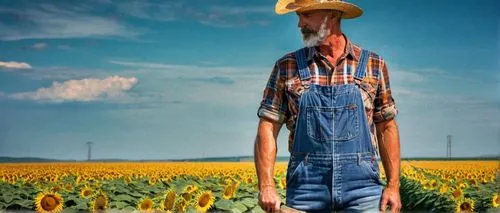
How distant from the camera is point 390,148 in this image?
2434mm

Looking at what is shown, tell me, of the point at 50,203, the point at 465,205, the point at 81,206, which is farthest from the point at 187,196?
the point at 465,205

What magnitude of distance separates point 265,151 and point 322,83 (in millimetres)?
242

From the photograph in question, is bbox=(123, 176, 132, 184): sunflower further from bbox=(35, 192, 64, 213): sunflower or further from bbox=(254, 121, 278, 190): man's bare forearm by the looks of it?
bbox=(254, 121, 278, 190): man's bare forearm

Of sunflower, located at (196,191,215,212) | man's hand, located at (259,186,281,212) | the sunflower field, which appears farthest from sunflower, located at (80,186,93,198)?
man's hand, located at (259,186,281,212)

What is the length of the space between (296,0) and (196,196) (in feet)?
5.25

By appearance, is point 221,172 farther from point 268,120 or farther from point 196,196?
point 268,120

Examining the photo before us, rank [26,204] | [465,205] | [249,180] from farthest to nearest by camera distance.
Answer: [249,180] < [465,205] < [26,204]

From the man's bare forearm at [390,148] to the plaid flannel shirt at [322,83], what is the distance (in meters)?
0.03

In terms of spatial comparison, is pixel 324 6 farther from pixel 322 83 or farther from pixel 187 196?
pixel 187 196

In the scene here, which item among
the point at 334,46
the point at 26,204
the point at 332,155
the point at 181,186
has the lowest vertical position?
the point at 26,204

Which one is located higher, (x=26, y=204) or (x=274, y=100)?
(x=274, y=100)

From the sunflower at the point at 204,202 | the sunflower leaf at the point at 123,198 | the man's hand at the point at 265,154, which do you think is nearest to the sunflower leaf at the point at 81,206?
the sunflower leaf at the point at 123,198

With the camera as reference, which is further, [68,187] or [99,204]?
[68,187]

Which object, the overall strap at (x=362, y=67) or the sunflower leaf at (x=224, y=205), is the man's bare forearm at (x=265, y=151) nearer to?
the overall strap at (x=362, y=67)
